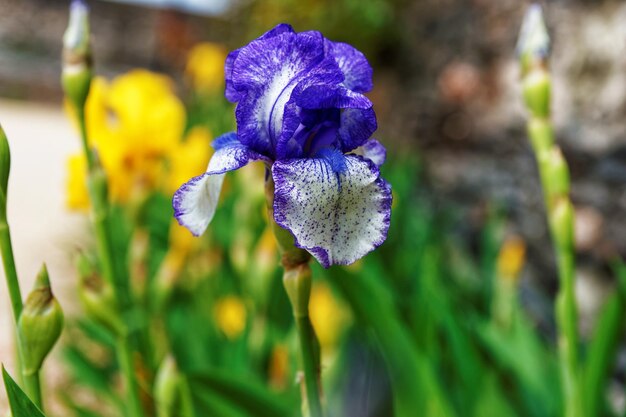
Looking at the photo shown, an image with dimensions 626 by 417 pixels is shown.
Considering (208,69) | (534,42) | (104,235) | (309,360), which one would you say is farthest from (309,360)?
(208,69)

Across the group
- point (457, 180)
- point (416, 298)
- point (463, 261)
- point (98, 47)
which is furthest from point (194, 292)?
point (98, 47)

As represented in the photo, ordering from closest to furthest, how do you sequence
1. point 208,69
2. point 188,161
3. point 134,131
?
point 134,131 < point 188,161 < point 208,69

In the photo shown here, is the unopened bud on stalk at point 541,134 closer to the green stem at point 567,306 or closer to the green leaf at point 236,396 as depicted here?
the green stem at point 567,306

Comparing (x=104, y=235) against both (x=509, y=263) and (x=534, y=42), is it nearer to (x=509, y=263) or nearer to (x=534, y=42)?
(x=534, y=42)

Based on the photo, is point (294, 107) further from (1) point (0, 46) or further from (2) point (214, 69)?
(1) point (0, 46)

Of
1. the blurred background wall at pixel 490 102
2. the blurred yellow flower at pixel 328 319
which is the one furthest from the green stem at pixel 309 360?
the blurred background wall at pixel 490 102

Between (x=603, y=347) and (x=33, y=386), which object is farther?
(x=603, y=347)
